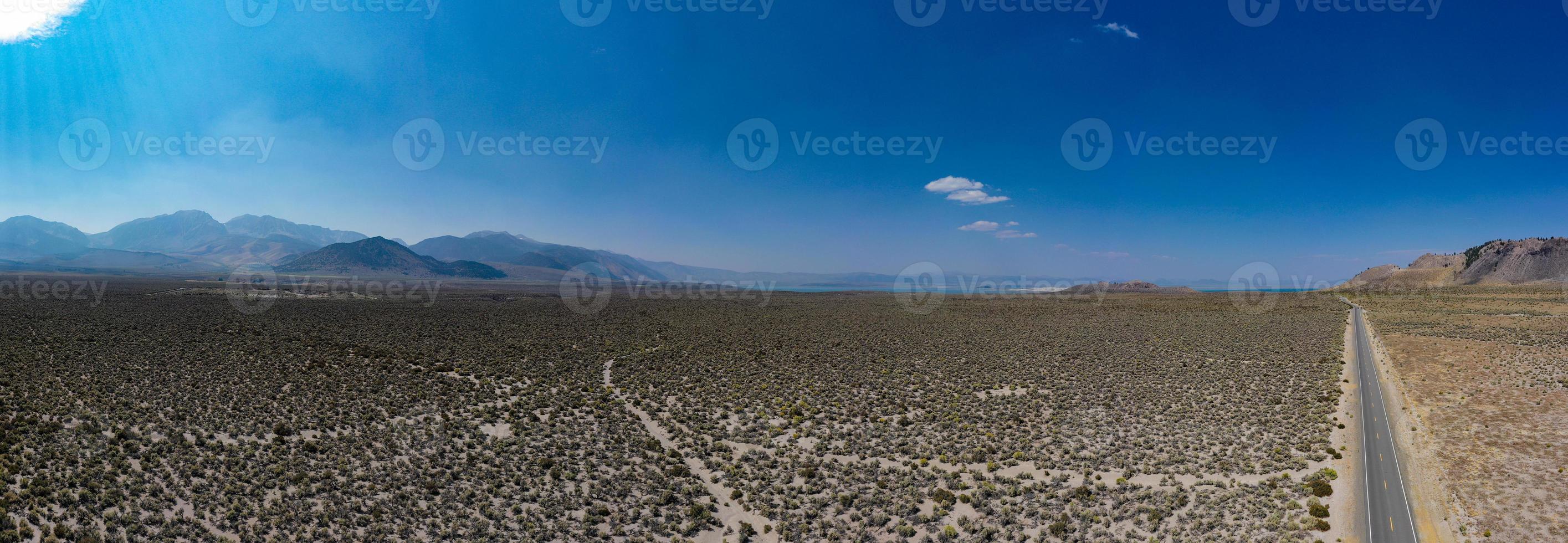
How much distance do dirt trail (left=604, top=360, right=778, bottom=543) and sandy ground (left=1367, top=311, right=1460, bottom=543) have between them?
17.3m

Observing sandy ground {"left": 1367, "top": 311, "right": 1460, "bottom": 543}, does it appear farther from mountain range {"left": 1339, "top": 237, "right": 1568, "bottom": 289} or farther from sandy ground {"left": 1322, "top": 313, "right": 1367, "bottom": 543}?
mountain range {"left": 1339, "top": 237, "right": 1568, "bottom": 289}

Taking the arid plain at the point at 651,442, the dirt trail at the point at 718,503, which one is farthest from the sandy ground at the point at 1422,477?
the dirt trail at the point at 718,503

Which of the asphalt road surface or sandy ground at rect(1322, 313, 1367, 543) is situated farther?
the asphalt road surface

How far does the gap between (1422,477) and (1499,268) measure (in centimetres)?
19765

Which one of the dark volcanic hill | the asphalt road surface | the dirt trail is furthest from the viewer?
the dark volcanic hill

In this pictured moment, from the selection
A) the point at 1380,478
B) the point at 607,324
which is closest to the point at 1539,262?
the point at 1380,478

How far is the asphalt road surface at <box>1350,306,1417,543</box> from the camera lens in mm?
14742

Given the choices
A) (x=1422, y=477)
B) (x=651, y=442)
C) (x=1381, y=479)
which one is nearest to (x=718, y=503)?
(x=651, y=442)

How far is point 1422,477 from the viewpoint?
18219 millimetres

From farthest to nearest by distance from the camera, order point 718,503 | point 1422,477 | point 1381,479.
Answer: point 1422,477
point 1381,479
point 718,503

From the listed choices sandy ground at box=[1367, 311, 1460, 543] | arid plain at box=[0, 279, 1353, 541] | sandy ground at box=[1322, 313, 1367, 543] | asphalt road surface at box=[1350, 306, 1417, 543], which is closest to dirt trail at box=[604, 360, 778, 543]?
arid plain at box=[0, 279, 1353, 541]

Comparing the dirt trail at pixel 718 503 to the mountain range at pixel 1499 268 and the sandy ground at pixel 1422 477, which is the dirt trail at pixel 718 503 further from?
the mountain range at pixel 1499 268

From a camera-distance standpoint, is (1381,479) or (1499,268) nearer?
(1381,479)

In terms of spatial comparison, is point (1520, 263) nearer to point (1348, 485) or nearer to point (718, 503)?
point (1348, 485)
